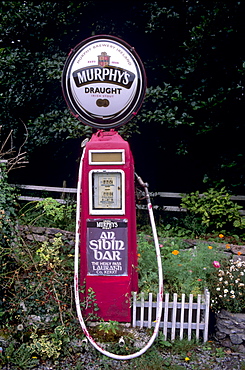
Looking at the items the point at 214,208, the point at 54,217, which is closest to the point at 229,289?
the point at 214,208

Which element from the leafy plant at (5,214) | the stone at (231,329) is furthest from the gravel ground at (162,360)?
the leafy plant at (5,214)

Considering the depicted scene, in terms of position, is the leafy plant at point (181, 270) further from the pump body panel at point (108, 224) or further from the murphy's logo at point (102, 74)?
the murphy's logo at point (102, 74)

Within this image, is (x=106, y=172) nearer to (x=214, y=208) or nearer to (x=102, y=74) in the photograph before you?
(x=102, y=74)

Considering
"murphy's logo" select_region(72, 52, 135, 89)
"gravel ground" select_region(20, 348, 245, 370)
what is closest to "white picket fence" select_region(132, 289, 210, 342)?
"gravel ground" select_region(20, 348, 245, 370)

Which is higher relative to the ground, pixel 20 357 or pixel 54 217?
pixel 54 217

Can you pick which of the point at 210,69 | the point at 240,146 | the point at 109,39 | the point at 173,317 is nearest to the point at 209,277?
the point at 173,317

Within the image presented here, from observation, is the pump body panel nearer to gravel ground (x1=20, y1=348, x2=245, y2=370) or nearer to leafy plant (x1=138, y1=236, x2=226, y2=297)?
leafy plant (x1=138, y1=236, x2=226, y2=297)

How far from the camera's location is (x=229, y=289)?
4.22 m

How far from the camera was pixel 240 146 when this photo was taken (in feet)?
23.1

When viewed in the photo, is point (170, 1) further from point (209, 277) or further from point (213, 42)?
point (209, 277)

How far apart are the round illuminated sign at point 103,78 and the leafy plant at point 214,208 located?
10.9ft

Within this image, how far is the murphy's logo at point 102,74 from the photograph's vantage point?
13.3ft

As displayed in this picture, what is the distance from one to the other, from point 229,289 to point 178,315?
613 mm

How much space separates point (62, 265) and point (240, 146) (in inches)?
156
